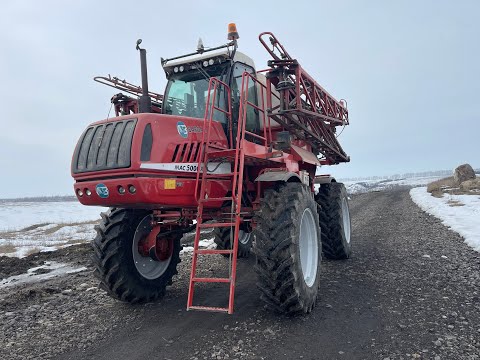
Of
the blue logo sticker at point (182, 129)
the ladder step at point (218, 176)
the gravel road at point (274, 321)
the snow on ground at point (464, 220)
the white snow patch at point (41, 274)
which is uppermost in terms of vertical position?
the blue logo sticker at point (182, 129)

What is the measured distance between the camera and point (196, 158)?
196 inches

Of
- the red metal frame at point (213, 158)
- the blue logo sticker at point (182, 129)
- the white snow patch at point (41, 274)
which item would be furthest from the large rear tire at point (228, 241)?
the blue logo sticker at point (182, 129)

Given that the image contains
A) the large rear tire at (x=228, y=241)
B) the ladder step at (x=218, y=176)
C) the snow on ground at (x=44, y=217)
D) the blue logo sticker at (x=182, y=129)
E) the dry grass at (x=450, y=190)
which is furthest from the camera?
the snow on ground at (x=44, y=217)

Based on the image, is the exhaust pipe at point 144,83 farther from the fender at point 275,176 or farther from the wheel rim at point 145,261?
the fender at point 275,176

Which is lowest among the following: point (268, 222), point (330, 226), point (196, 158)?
point (330, 226)

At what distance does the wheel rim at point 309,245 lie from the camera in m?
5.24

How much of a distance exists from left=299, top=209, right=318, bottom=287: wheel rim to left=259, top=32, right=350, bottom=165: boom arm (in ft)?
5.88

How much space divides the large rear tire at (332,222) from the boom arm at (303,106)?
1.07 metres

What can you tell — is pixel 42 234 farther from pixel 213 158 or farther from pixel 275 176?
pixel 275 176

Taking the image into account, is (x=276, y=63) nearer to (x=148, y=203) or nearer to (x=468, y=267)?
(x=148, y=203)

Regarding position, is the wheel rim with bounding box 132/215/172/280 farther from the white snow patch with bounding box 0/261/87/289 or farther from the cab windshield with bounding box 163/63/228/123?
the white snow patch with bounding box 0/261/87/289

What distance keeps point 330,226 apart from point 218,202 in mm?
3257

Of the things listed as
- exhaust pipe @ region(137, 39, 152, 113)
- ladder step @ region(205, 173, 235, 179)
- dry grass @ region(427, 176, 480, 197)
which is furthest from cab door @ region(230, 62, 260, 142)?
dry grass @ region(427, 176, 480, 197)

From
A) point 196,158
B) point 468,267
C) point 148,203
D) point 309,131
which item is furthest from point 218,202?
point 468,267
